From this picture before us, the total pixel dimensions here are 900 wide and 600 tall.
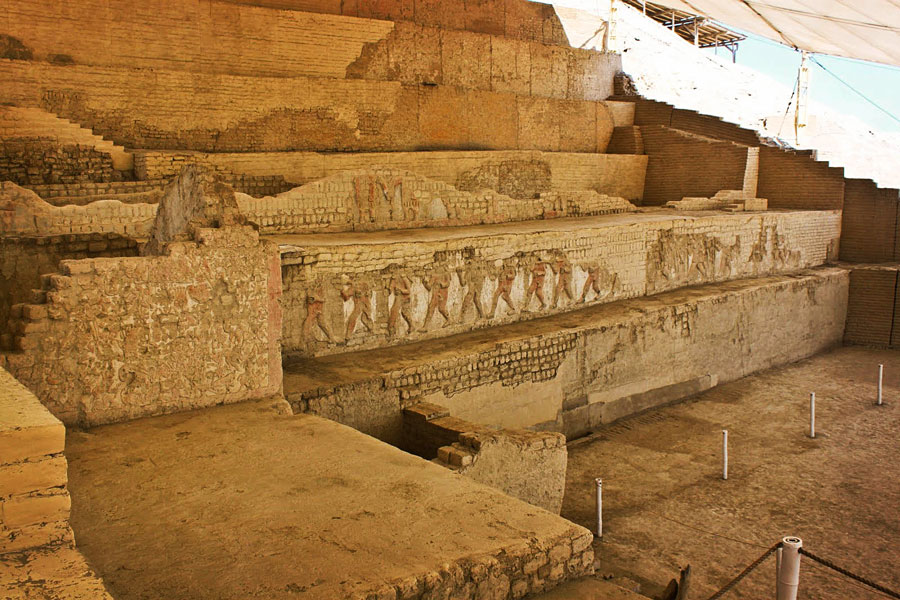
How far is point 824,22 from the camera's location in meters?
9.52

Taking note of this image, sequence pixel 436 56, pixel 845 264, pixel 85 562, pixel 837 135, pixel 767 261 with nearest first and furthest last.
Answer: pixel 85 562
pixel 767 261
pixel 845 264
pixel 436 56
pixel 837 135

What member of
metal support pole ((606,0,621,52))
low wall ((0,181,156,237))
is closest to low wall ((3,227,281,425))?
low wall ((0,181,156,237))

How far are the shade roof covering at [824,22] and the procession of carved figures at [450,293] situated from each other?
374 centimetres

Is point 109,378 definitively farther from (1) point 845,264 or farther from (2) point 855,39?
(1) point 845,264

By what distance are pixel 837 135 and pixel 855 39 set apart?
44.1 feet

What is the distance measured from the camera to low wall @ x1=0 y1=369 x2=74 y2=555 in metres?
2.56

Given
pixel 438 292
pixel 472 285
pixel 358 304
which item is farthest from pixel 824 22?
pixel 358 304

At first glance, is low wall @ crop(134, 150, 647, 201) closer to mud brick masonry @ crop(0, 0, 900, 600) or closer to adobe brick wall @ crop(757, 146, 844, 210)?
mud brick masonry @ crop(0, 0, 900, 600)

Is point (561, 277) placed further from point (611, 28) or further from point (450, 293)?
point (611, 28)

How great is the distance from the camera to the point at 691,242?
1148 cm

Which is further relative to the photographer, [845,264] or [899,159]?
[899,159]

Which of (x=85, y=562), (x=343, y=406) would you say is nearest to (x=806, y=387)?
(x=343, y=406)

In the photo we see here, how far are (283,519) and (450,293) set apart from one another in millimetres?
4735

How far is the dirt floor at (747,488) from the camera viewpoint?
225 inches
